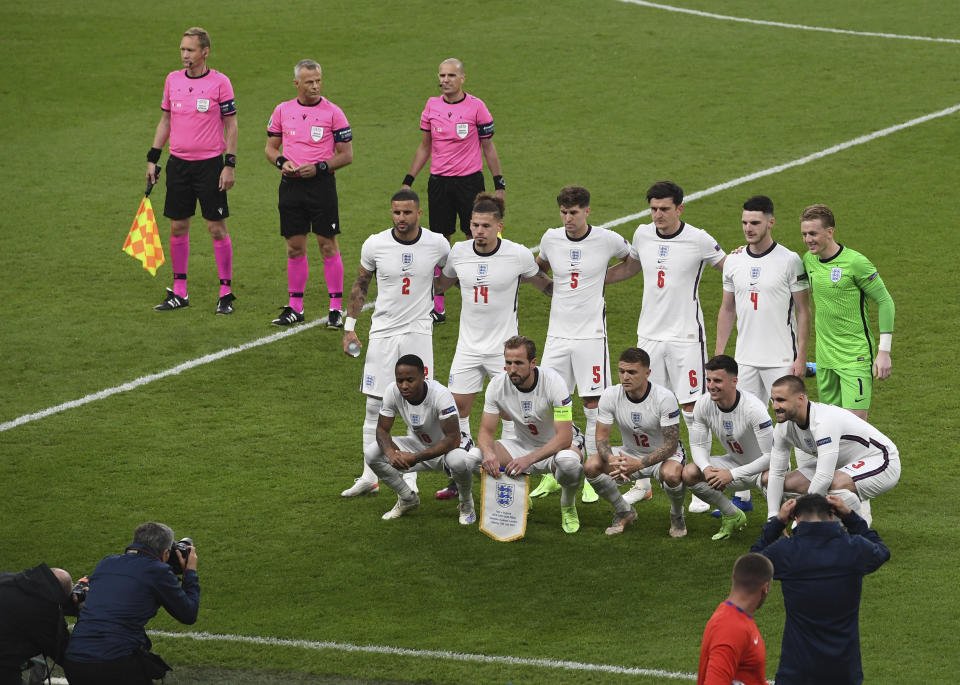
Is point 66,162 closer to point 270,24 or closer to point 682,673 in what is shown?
point 270,24

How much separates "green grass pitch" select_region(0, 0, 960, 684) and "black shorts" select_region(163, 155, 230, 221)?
1.21m

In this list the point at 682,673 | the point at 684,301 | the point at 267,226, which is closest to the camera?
the point at 682,673

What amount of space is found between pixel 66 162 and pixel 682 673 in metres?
16.1

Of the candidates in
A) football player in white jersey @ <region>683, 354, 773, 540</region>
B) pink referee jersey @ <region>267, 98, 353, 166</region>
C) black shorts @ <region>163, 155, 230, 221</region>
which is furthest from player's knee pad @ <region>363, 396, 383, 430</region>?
black shorts @ <region>163, 155, 230, 221</region>

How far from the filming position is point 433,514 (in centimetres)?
1116

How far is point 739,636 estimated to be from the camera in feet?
21.8

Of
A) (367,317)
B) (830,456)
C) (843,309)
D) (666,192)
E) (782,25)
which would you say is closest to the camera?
(830,456)

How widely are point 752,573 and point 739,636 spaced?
299 mm

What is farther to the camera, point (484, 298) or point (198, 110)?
point (198, 110)

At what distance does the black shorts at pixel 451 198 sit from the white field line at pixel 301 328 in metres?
1.46

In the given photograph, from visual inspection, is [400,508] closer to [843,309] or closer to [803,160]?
[843,309]

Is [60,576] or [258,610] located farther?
[258,610]

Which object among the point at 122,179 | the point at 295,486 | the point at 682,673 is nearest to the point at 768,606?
the point at 682,673

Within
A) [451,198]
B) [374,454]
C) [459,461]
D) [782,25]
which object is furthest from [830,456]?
[782,25]
